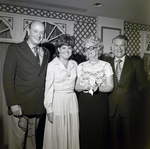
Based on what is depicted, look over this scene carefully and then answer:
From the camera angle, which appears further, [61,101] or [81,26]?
[81,26]

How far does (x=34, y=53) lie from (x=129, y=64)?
3.10ft

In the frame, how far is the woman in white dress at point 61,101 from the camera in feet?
5.00

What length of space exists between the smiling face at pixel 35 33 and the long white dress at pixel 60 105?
0.23m

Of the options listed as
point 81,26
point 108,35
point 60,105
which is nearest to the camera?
point 60,105

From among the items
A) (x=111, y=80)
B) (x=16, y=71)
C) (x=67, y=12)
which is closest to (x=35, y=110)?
(x=16, y=71)

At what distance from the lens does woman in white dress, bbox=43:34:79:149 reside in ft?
5.00

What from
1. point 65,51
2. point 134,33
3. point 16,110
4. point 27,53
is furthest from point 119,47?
point 16,110

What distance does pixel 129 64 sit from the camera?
5.66 ft

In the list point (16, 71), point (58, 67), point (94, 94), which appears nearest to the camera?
point (16, 71)

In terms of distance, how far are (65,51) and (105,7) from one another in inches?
24.5

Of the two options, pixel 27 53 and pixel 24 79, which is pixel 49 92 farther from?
pixel 27 53

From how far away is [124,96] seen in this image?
1.73 meters

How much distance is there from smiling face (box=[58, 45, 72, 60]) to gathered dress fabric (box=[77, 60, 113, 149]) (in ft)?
0.58

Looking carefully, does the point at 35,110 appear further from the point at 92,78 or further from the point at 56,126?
the point at 92,78
